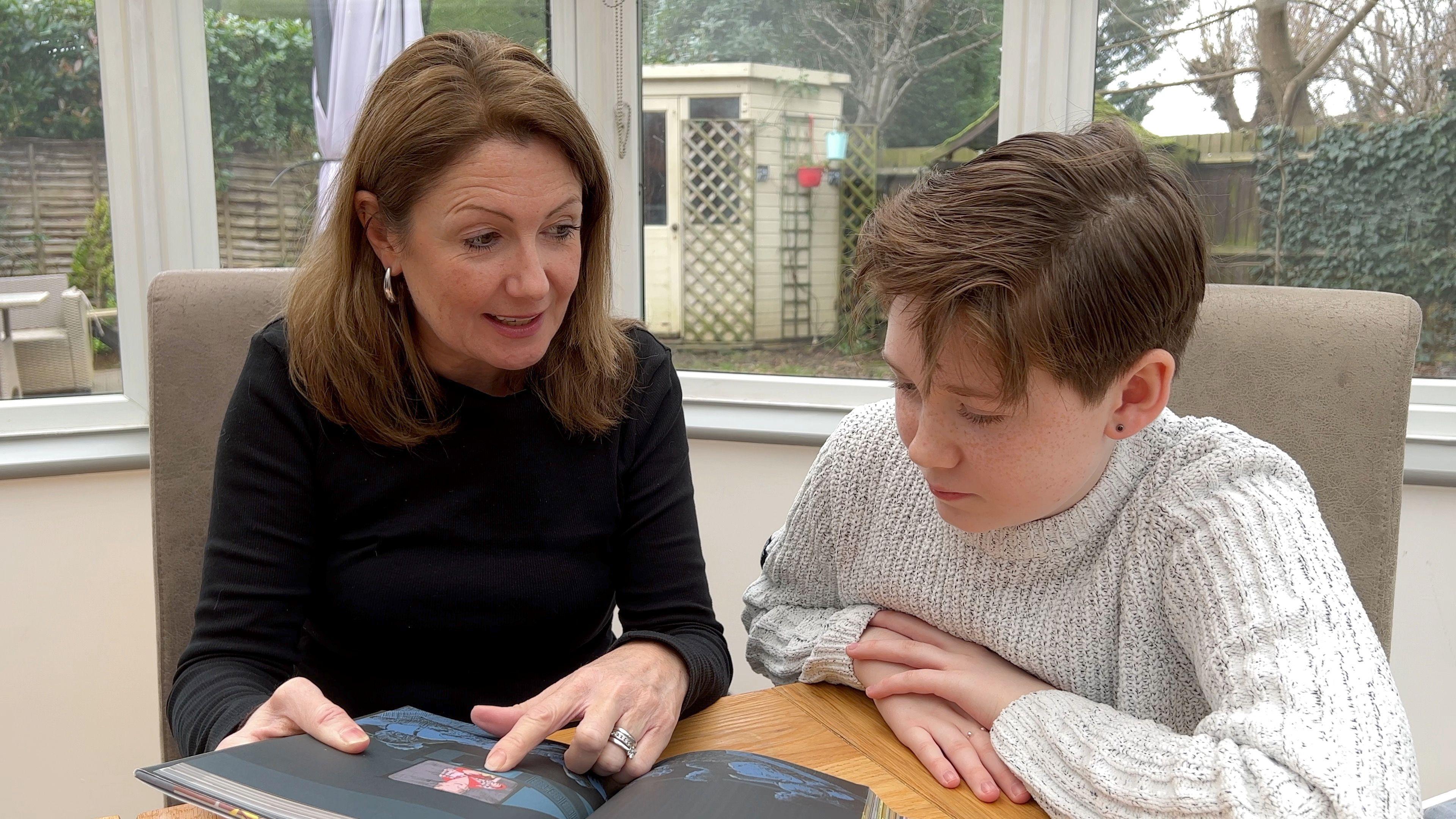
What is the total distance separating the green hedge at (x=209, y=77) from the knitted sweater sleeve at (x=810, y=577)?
5.80 feet

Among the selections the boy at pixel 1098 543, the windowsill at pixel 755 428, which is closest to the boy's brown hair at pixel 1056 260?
the boy at pixel 1098 543

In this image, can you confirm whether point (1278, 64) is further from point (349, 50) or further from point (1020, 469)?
point (349, 50)

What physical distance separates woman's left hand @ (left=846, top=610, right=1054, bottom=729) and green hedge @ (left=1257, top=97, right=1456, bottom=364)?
1.54m

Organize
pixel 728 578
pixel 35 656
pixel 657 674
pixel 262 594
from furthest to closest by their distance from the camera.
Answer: pixel 728 578, pixel 35 656, pixel 262 594, pixel 657 674

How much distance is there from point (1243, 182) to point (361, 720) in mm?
1980

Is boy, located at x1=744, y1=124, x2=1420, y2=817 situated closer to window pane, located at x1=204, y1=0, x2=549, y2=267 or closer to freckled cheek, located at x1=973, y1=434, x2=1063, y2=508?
freckled cheek, located at x1=973, y1=434, x2=1063, y2=508

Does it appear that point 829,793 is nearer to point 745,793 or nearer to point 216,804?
point 745,793

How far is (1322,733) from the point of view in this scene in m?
0.64

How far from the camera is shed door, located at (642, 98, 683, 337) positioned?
256cm

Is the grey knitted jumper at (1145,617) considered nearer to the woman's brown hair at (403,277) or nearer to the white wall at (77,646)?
the woman's brown hair at (403,277)

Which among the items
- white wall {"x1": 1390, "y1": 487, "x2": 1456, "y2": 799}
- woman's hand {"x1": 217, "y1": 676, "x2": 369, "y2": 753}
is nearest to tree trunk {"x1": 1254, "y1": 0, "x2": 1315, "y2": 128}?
white wall {"x1": 1390, "y1": 487, "x2": 1456, "y2": 799}

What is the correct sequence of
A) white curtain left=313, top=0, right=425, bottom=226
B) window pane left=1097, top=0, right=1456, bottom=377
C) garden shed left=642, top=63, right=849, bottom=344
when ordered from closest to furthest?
window pane left=1097, top=0, right=1456, bottom=377 < white curtain left=313, top=0, right=425, bottom=226 < garden shed left=642, top=63, right=849, bottom=344

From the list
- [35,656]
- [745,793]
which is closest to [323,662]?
[745,793]

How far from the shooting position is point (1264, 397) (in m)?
1.06
